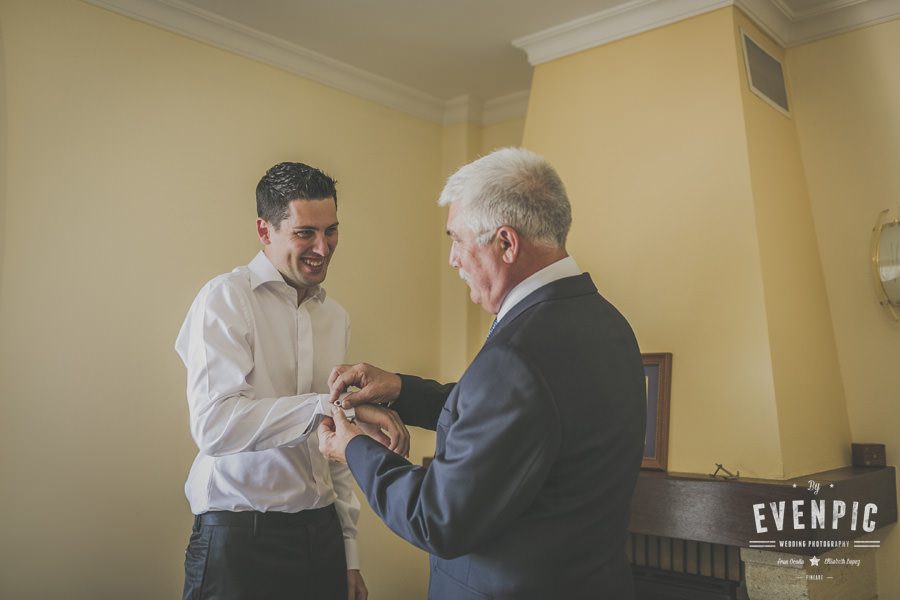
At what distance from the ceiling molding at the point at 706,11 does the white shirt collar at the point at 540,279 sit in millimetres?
2382

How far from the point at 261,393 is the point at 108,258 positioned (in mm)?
1394

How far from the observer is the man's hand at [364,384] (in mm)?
1886

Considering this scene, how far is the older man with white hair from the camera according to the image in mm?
1303

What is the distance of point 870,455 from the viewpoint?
325 centimetres

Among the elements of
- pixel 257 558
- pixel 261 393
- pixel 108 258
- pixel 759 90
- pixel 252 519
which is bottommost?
pixel 257 558

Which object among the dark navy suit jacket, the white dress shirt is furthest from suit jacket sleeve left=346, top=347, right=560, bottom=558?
the white dress shirt

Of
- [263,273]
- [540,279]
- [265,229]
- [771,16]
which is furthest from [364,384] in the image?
[771,16]

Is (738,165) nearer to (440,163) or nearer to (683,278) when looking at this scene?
(683,278)

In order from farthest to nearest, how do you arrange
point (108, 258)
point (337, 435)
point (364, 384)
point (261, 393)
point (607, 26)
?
1. point (607, 26)
2. point (108, 258)
3. point (261, 393)
4. point (364, 384)
5. point (337, 435)

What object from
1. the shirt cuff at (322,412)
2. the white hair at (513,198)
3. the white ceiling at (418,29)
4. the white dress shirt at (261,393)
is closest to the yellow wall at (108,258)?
the white ceiling at (418,29)

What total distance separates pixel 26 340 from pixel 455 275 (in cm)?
242

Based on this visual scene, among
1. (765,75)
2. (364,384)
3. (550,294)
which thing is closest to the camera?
(550,294)

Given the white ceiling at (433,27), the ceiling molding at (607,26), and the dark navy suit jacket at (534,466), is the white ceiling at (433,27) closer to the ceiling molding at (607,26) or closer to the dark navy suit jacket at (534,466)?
the ceiling molding at (607,26)

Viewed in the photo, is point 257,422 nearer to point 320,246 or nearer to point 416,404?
point 416,404
